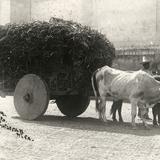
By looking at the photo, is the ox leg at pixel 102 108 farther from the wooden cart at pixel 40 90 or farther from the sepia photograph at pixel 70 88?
the wooden cart at pixel 40 90

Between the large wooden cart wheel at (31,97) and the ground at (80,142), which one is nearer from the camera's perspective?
the ground at (80,142)

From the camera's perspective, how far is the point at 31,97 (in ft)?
38.8

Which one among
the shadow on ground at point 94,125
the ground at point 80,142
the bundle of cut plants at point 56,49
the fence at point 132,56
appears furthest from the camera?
the fence at point 132,56

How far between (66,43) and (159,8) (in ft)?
45.5

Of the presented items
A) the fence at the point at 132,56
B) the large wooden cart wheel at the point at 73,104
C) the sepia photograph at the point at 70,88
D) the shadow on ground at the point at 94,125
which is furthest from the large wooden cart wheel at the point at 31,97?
the fence at the point at 132,56

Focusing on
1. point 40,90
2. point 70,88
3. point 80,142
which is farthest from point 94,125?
point 80,142

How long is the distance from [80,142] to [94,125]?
2.61 metres

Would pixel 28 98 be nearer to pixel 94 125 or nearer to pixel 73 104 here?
pixel 73 104

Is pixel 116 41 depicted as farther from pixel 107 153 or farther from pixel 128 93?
pixel 107 153

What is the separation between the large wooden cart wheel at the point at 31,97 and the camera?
37.6 ft

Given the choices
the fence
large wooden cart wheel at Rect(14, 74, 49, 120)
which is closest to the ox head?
large wooden cart wheel at Rect(14, 74, 49, 120)

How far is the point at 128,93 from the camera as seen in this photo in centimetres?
1080

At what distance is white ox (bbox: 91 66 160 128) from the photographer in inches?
419

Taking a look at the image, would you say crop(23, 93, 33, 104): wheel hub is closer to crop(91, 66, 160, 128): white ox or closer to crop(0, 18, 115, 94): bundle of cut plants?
crop(0, 18, 115, 94): bundle of cut plants
